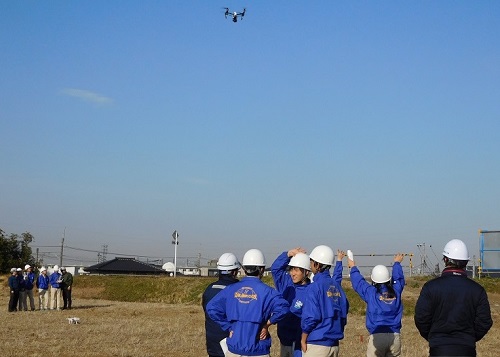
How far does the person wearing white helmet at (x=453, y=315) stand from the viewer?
781cm

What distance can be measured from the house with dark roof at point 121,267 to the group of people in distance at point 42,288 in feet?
139

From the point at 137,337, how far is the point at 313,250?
1149cm

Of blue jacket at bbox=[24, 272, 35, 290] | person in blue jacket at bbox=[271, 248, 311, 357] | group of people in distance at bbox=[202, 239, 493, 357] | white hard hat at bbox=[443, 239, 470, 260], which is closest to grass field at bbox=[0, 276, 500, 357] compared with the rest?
blue jacket at bbox=[24, 272, 35, 290]

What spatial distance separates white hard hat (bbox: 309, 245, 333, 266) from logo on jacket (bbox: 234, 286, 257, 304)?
58.4 inches

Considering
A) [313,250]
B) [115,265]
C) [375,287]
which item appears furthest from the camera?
[115,265]

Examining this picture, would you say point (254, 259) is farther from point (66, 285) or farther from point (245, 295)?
point (66, 285)

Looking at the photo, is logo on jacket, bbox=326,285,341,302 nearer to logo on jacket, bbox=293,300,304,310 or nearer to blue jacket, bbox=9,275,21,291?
logo on jacket, bbox=293,300,304,310

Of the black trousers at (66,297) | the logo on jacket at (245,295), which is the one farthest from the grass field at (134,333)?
the logo on jacket at (245,295)

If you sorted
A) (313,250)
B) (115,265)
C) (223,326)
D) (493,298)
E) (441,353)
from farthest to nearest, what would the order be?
(115,265), (493,298), (313,250), (223,326), (441,353)

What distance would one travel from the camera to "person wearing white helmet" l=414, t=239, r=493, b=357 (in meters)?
7.81

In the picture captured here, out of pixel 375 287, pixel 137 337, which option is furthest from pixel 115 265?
pixel 375 287

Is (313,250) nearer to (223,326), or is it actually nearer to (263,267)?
(263,267)

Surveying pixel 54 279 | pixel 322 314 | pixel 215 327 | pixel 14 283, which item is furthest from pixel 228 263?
pixel 54 279

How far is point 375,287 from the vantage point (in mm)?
11195
